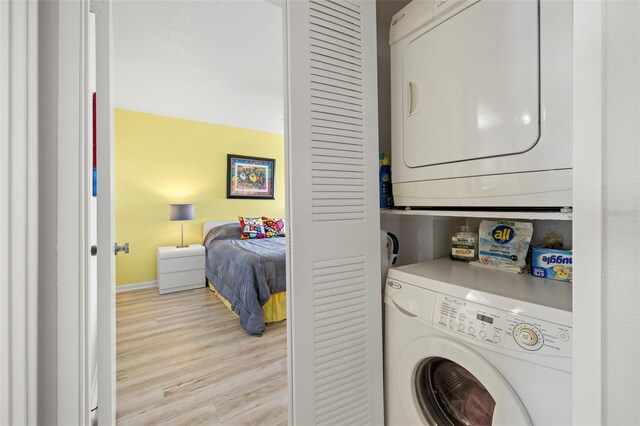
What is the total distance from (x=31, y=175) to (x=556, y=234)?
1.80 m

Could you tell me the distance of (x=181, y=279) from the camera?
367 centimetres

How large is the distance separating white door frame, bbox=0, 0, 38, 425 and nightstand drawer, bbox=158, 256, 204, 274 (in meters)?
3.28

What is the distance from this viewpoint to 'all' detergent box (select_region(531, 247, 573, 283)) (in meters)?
1.01

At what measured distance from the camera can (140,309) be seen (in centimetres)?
302

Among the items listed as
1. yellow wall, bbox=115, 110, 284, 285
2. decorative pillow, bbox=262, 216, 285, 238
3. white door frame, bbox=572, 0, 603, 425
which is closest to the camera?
white door frame, bbox=572, 0, 603, 425

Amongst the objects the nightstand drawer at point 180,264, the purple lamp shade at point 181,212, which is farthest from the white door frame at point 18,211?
the purple lamp shade at point 181,212

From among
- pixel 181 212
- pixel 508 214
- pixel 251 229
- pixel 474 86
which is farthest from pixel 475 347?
pixel 181 212

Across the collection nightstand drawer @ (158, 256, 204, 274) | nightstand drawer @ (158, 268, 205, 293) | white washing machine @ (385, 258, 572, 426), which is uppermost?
white washing machine @ (385, 258, 572, 426)

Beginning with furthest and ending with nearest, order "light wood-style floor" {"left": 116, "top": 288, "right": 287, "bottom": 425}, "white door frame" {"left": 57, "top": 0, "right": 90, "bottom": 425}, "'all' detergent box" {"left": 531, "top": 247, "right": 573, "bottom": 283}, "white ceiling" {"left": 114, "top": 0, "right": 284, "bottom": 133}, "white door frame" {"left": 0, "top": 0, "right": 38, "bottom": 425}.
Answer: "white ceiling" {"left": 114, "top": 0, "right": 284, "bottom": 133}, "light wood-style floor" {"left": 116, "top": 288, "right": 287, "bottom": 425}, "'all' detergent box" {"left": 531, "top": 247, "right": 573, "bottom": 283}, "white door frame" {"left": 57, "top": 0, "right": 90, "bottom": 425}, "white door frame" {"left": 0, "top": 0, "right": 38, "bottom": 425}

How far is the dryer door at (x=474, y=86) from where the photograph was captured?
0.86 m

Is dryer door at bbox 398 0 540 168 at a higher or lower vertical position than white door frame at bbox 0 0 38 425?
higher

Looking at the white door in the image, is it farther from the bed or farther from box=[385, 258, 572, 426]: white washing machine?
the bed

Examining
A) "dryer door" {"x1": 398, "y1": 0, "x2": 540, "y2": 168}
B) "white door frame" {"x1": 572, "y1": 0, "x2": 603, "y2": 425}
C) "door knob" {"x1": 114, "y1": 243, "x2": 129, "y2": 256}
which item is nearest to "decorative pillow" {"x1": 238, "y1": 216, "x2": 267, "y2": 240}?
"door knob" {"x1": 114, "y1": 243, "x2": 129, "y2": 256}

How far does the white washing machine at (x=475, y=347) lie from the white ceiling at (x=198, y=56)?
1.44m
